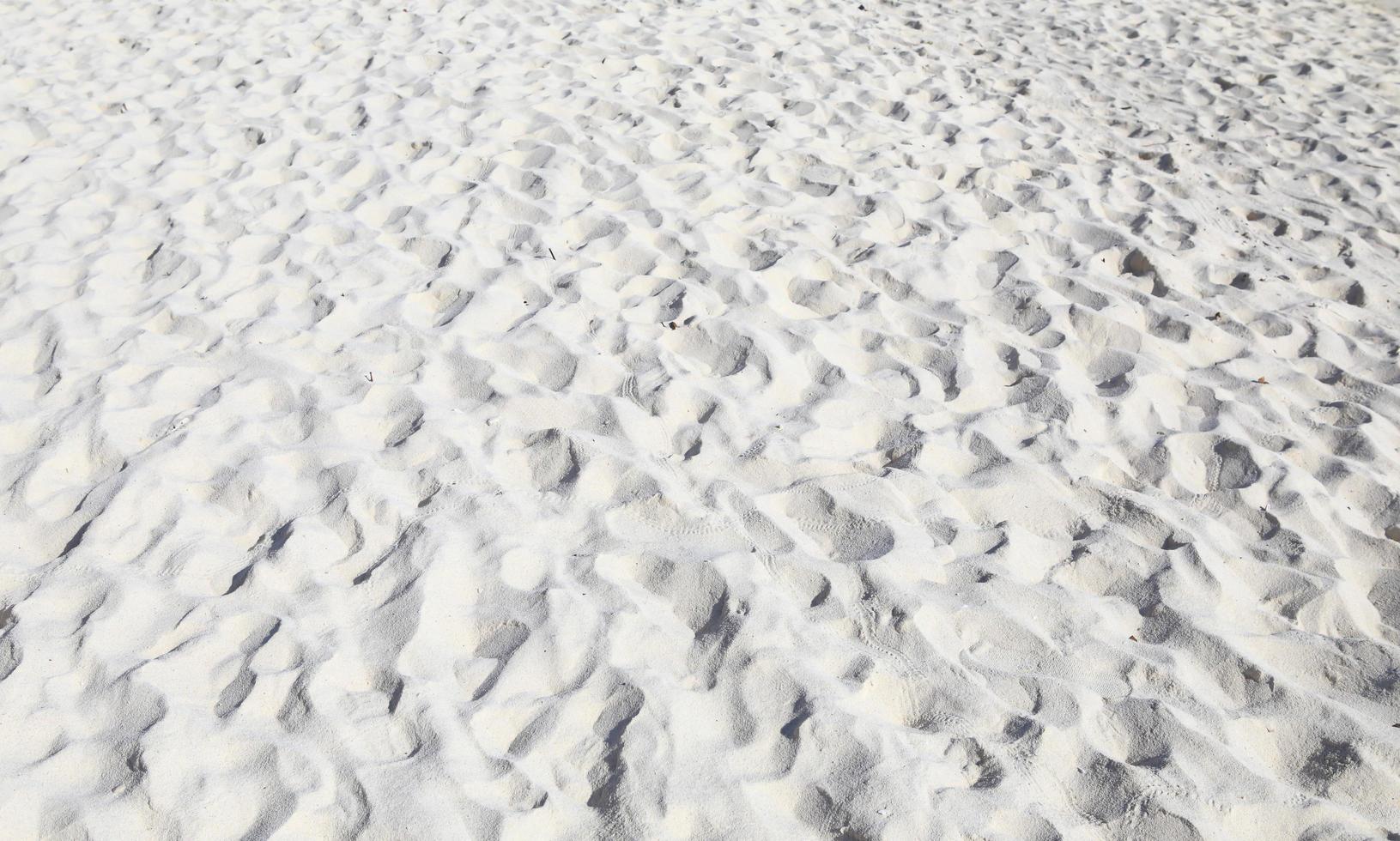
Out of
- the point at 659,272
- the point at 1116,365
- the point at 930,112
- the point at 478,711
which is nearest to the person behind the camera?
the point at 478,711

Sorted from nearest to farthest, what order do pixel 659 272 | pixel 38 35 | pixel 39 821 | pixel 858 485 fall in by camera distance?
1. pixel 39 821
2. pixel 858 485
3. pixel 659 272
4. pixel 38 35

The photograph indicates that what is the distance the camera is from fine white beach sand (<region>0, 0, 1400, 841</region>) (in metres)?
2.13

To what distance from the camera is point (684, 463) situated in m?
2.94

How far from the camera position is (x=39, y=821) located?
1.97 metres

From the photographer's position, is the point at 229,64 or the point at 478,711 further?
the point at 229,64

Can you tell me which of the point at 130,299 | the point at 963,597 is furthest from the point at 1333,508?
the point at 130,299

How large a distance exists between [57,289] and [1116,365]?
377 centimetres

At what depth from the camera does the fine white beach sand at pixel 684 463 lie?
2133 millimetres

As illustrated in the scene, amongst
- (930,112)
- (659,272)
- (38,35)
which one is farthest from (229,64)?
(930,112)

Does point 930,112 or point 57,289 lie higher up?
point 57,289

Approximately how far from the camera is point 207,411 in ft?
10.1

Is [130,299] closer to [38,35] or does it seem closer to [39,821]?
[39,821]

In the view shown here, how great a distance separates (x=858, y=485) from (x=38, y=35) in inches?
233

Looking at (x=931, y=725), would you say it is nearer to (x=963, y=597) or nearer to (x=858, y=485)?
(x=963, y=597)
